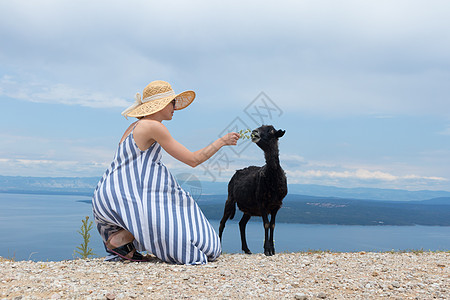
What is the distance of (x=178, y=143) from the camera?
Answer: 252 inches

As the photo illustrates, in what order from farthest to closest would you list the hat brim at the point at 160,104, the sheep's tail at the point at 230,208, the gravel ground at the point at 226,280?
the sheep's tail at the point at 230,208 → the hat brim at the point at 160,104 → the gravel ground at the point at 226,280

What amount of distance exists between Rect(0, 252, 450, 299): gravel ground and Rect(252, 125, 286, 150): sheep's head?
222 cm

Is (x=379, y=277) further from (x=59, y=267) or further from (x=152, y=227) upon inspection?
(x=59, y=267)

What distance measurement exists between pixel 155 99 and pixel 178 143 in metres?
0.98

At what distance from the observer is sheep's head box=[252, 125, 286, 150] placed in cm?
799

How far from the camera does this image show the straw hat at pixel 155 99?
261 inches

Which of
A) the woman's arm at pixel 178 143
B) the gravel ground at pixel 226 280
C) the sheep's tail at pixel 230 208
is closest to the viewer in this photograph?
the gravel ground at pixel 226 280

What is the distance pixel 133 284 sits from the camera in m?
5.30

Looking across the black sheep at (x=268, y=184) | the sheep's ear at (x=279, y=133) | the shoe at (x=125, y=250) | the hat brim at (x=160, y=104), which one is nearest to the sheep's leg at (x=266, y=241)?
the black sheep at (x=268, y=184)

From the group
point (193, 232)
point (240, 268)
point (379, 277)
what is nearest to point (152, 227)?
point (193, 232)

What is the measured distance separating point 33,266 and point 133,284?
2.37 m

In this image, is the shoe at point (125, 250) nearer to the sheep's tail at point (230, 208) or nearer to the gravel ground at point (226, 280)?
the gravel ground at point (226, 280)

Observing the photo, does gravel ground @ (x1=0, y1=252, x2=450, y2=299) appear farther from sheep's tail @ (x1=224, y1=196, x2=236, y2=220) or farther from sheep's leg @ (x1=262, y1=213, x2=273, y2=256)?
sheep's tail @ (x1=224, y1=196, x2=236, y2=220)

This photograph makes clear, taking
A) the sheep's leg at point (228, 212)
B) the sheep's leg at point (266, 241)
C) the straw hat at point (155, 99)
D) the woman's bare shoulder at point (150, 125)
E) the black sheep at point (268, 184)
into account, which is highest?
the straw hat at point (155, 99)
